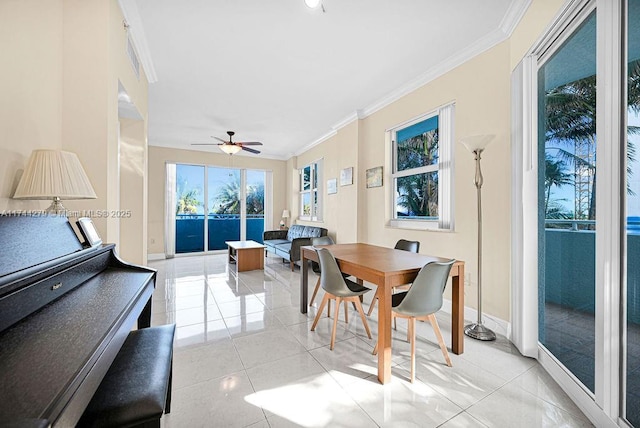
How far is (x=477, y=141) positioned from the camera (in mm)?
2328

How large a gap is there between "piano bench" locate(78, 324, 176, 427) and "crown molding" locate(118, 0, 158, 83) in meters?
2.51

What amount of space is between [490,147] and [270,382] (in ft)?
8.96

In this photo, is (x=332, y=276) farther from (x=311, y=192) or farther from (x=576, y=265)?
(x=311, y=192)

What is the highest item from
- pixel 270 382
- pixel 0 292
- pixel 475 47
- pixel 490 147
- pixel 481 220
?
pixel 475 47

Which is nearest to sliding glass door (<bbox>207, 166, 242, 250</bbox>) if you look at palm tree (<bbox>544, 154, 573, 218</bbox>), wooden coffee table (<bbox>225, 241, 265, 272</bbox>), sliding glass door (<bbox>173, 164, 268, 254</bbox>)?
sliding glass door (<bbox>173, 164, 268, 254</bbox>)

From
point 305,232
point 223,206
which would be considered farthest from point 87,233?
point 223,206

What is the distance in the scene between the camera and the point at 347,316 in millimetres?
2703

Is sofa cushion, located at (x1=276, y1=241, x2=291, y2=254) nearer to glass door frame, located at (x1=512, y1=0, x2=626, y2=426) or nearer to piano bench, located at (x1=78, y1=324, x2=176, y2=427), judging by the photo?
piano bench, located at (x1=78, y1=324, x2=176, y2=427)

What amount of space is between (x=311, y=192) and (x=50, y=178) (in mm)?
5337

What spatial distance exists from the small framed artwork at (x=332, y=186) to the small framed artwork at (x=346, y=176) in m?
0.37

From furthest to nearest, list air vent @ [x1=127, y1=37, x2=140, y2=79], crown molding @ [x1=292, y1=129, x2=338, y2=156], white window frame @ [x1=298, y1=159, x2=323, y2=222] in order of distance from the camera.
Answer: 1. white window frame @ [x1=298, y1=159, x2=323, y2=222]
2. crown molding @ [x1=292, y1=129, x2=338, y2=156]
3. air vent @ [x1=127, y1=37, x2=140, y2=79]

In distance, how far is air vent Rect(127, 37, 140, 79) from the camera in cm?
246

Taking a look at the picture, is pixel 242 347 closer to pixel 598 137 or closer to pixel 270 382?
pixel 270 382

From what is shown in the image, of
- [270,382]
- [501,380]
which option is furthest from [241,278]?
[501,380]
